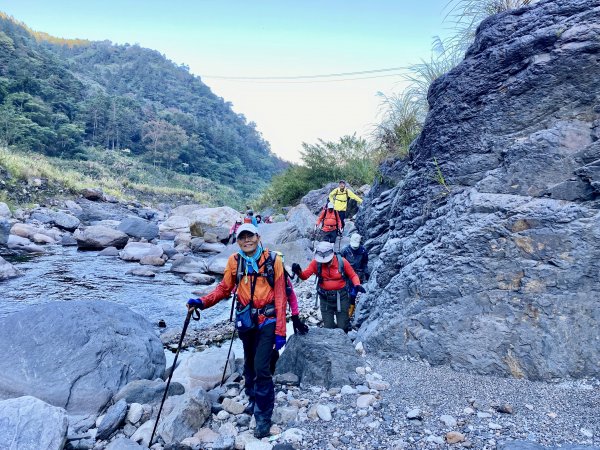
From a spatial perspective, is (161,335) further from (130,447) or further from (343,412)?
(343,412)

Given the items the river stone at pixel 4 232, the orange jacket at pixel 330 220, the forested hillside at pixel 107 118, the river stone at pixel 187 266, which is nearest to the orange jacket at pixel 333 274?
the orange jacket at pixel 330 220

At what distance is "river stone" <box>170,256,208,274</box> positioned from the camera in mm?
13586

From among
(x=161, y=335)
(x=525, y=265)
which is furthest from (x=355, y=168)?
(x=525, y=265)

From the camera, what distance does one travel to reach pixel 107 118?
65.3m

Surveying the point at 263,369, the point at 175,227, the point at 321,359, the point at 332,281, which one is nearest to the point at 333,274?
the point at 332,281

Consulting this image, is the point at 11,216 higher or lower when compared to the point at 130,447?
higher

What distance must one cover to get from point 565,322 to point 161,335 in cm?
680

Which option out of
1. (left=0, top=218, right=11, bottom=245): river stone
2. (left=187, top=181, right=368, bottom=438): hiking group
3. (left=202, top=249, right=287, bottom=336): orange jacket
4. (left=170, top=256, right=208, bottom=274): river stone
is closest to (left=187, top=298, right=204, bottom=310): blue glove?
(left=187, top=181, right=368, bottom=438): hiking group

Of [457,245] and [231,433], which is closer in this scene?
[231,433]

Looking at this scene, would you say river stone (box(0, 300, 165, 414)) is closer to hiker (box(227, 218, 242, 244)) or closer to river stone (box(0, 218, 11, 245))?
hiker (box(227, 218, 242, 244))

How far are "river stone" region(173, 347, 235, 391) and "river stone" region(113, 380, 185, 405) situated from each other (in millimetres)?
263

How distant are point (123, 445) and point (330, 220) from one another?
358 inches

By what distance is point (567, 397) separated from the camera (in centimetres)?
408

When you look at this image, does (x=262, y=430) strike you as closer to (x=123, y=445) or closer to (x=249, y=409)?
(x=249, y=409)
